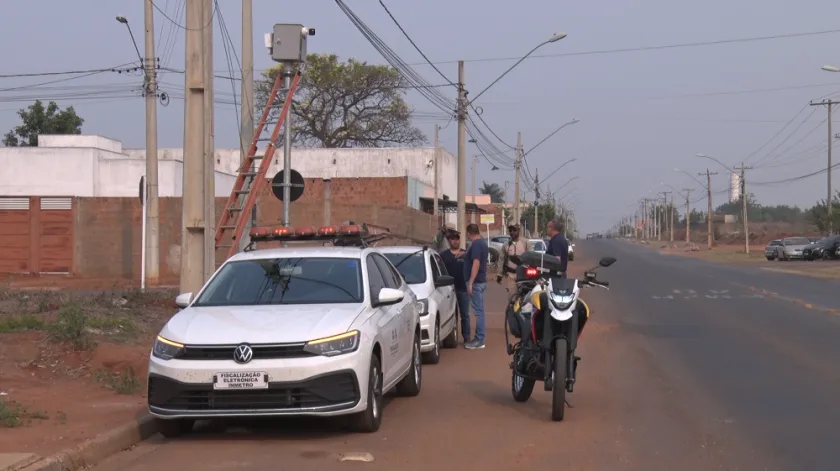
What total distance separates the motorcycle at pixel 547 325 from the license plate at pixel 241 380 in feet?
8.79

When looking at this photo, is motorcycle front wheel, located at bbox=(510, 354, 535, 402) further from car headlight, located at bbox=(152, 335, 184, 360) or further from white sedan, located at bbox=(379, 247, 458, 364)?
car headlight, located at bbox=(152, 335, 184, 360)

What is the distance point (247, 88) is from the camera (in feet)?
58.5

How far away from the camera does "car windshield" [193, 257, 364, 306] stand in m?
8.66

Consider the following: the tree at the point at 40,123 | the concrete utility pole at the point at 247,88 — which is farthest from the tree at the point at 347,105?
the concrete utility pole at the point at 247,88

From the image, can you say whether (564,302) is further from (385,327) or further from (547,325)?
(385,327)

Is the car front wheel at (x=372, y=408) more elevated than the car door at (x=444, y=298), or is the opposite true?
the car door at (x=444, y=298)

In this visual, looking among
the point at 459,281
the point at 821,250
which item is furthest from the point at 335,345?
the point at 821,250

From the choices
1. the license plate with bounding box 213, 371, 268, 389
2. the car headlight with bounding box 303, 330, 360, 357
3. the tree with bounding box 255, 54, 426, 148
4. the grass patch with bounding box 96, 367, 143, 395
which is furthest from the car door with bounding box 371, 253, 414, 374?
the tree with bounding box 255, 54, 426, 148

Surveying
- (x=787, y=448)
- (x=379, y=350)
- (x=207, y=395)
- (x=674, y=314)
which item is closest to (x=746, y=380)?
(x=787, y=448)

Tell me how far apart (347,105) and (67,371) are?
2096 inches

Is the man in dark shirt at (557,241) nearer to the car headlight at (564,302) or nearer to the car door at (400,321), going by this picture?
the car door at (400,321)

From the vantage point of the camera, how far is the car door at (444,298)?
13.4 meters

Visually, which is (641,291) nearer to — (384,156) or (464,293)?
(464,293)

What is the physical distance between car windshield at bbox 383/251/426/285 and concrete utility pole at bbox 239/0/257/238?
12.9 ft
